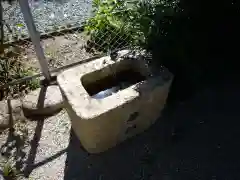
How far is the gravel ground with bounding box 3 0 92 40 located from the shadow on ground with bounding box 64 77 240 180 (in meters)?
1.67

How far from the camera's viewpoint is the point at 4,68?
9.61 feet

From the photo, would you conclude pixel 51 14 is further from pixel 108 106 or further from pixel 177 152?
pixel 177 152

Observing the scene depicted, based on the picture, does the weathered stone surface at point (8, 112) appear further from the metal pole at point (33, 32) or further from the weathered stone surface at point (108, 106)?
the weathered stone surface at point (108, 106)

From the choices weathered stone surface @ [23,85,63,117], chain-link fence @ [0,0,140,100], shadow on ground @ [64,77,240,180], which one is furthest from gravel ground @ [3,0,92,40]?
shadow on ground @ [64,77,240,180]

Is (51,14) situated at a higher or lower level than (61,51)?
higher

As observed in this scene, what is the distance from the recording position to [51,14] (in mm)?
3887

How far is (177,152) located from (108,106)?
770mm

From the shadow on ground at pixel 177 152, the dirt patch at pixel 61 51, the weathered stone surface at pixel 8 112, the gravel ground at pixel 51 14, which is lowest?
the shadow on ground at pixel 177 152

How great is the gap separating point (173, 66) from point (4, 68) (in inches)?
64.6

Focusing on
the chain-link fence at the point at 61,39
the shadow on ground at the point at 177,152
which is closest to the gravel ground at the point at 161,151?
the shadow on ground at the point at 177,152

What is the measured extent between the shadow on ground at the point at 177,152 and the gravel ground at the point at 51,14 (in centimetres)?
167

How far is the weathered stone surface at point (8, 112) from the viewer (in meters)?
2.65

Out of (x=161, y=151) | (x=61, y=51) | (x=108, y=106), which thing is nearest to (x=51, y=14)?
(x=61, y=51)

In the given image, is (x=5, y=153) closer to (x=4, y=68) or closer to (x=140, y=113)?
(x=4, y=68)
